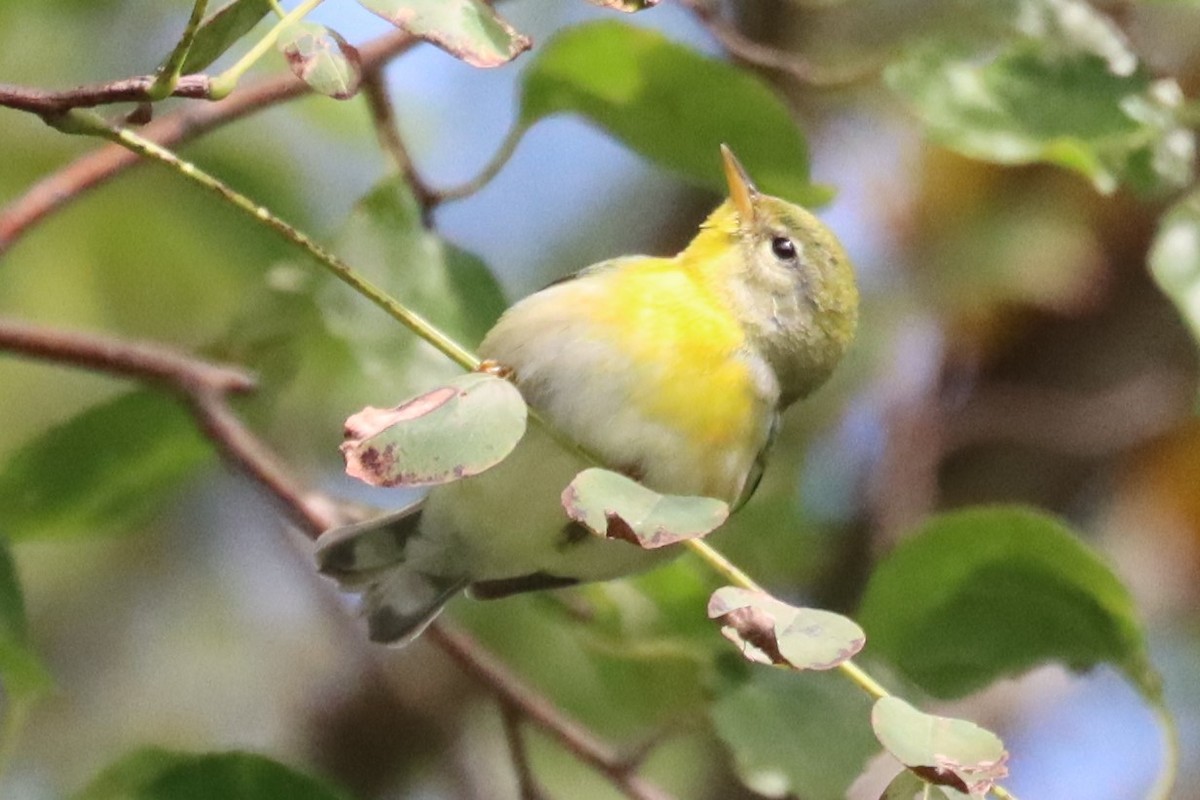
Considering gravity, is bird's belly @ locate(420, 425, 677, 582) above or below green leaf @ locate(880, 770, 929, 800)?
below

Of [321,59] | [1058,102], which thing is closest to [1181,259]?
[1058,102]

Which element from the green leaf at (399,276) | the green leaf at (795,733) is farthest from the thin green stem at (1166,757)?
the green leaf at (399,276)

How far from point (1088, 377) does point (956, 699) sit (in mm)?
1091

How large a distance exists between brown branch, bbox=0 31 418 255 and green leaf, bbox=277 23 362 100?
0.51 meters

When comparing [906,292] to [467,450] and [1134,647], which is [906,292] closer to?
[1134,647]

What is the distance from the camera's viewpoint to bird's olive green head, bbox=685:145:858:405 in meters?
1.28

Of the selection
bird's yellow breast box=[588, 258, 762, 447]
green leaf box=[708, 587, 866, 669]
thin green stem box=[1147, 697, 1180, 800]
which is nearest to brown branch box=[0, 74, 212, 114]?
green leaf box=[708, 587, 866, 669]

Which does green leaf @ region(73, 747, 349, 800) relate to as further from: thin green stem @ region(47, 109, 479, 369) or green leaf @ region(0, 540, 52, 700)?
thin green stem @ region(47, 109, 479, 369)

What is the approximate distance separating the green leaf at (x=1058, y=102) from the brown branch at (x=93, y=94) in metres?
0.64

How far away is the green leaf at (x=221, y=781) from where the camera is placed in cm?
92

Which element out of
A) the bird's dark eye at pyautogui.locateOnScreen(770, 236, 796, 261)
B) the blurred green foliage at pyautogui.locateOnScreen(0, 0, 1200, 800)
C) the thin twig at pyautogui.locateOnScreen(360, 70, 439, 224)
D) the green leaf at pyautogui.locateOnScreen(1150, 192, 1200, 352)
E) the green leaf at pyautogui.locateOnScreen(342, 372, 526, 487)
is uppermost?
the green leaf at pyautogui.locateOnScreen(342, 372, 526, 487)

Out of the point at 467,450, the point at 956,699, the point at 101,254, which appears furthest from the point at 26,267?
the point at 467,450

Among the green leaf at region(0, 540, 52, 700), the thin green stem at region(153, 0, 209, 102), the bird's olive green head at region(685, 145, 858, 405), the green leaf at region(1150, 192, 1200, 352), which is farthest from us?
the bird's olive green head at region(685, 145, 858, 405)

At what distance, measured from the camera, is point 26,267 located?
1.89 metres
